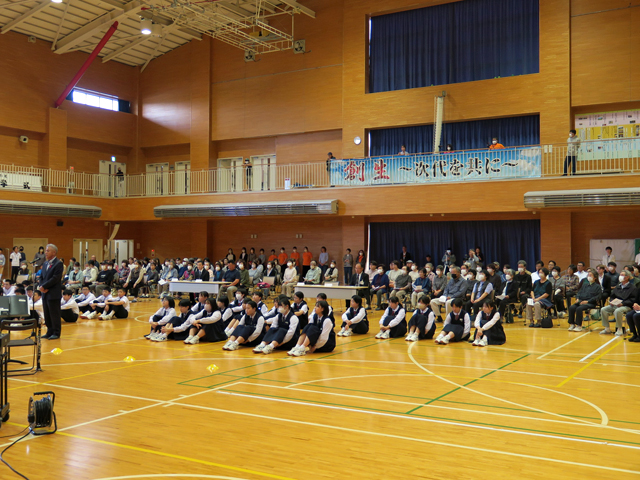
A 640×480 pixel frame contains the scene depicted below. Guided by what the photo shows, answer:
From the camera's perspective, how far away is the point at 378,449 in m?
6.07

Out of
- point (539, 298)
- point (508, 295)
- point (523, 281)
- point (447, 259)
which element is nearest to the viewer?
point (539, 298)

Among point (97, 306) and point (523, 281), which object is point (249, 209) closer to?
point (97, 306)

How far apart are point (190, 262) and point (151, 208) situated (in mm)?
6717

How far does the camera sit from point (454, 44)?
84.9ft

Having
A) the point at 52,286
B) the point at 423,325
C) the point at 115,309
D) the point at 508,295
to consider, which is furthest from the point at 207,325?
the point at 508,295

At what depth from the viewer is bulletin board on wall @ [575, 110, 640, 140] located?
22.9 metres

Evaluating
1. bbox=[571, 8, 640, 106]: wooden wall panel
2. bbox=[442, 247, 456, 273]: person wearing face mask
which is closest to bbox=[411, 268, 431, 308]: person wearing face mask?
bbox=[442, 247, 456, 273]: person wearing face mask

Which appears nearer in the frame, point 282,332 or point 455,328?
point 282,332

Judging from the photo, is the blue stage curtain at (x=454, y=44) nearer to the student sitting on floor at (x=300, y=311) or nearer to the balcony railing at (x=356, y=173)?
the balcony railing at (x=356, y=173)

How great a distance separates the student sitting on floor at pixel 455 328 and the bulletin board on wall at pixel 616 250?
36.4 ft

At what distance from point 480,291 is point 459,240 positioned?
9919 mm

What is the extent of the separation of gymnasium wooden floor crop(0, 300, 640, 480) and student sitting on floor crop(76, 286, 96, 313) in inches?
272

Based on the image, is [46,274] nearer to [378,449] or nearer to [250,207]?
[378,449]

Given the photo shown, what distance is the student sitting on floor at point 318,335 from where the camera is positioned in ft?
39.3
